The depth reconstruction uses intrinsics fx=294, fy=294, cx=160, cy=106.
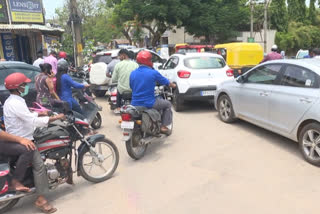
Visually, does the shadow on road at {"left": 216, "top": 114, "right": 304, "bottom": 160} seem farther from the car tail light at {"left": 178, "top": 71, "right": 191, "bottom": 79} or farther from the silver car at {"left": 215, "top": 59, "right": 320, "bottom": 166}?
the car tail light at {"left": 178, "top": 71, "right": 191, "bottom": 79}

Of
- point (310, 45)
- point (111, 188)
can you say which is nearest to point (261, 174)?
point (111, 188)

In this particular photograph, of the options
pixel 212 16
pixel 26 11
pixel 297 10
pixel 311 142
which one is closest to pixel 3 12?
pixel 26 11

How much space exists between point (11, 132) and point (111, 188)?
4.84 ft

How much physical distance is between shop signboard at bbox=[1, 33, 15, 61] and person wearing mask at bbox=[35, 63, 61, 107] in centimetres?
1127

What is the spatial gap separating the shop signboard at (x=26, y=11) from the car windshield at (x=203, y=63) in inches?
425

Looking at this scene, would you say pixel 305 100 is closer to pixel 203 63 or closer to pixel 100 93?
pixel 203 63

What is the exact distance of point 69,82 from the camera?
228 inches

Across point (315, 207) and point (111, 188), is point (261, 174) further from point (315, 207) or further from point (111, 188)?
point (111, 188)

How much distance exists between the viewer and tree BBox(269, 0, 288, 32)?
35594 mm

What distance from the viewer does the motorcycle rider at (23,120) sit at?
331 cm

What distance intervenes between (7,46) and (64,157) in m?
14.0

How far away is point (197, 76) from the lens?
784cm

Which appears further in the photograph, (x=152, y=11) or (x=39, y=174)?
(x=152, y=11)

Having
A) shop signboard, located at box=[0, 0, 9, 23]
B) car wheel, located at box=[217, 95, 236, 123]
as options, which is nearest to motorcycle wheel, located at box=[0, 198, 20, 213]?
car wheel, located at box=[217, 95, 236, 123]
